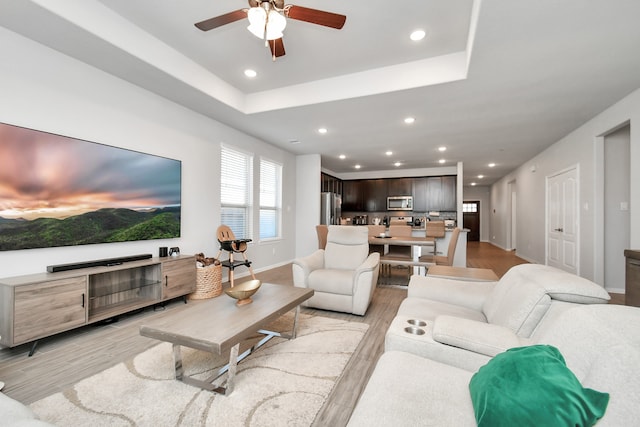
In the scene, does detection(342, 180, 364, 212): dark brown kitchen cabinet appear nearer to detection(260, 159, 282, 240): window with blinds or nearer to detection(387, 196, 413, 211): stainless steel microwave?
detection(387, 196, 413, 211): stainless steel microwave

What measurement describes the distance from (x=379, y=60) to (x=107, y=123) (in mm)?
3145

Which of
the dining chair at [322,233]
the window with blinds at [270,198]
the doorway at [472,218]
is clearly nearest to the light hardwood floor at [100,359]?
the dining chair at [322,233]

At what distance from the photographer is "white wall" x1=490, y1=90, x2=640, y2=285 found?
3.53 meters

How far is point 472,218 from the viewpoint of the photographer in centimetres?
1294

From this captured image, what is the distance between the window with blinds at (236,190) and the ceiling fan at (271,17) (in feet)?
9.51

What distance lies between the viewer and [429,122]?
4.64 m

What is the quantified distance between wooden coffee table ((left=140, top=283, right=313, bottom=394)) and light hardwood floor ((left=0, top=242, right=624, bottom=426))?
0.64ft

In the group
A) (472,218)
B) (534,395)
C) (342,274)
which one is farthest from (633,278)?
(472,218)

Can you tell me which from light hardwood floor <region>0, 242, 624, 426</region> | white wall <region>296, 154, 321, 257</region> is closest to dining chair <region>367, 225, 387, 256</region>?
white wall <region>296, 154, 321, 257</region>

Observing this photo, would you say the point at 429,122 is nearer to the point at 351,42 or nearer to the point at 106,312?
the point at 351,42

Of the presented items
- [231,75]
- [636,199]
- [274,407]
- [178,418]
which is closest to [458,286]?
[274,407]

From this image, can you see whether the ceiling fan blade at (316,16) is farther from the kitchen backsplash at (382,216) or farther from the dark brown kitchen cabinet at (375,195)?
the dark brown kitchen cabinet at (375,195)

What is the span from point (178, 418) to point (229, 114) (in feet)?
12.7

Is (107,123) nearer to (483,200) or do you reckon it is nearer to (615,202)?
(615,202)
